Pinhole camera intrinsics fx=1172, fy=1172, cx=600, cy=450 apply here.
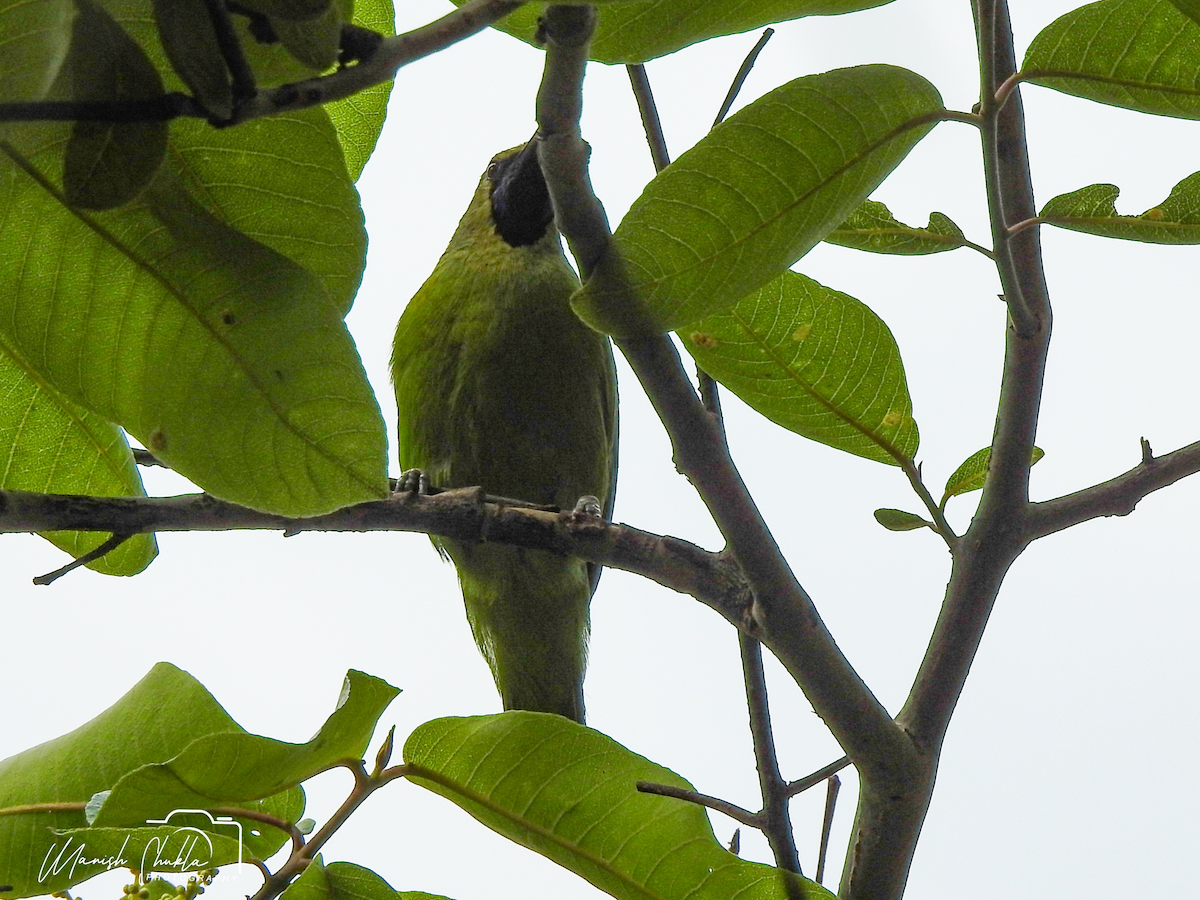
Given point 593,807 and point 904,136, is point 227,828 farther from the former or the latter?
point 904,136

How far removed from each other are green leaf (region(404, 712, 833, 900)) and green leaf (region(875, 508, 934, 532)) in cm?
31

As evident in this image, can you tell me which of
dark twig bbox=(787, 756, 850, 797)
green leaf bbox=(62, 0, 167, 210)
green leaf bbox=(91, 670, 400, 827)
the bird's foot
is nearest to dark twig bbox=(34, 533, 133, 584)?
green leaf bbox=(91, 670, 400, 827)

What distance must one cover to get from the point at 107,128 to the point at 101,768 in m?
0.59

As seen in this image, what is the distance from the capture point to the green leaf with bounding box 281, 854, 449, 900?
2.63 feet

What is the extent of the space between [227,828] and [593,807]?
0.26m

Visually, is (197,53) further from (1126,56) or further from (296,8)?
(1126,56)

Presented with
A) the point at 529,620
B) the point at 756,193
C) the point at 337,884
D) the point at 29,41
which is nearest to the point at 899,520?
the point at 756,193

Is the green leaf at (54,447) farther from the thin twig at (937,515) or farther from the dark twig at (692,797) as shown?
the thin twig at (937,515)

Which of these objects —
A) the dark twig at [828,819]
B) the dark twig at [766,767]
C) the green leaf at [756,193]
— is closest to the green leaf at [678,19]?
the green leaf at [756,193]

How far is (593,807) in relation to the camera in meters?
0.82

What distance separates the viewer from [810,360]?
957 millimetres

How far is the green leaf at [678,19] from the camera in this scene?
0.59m

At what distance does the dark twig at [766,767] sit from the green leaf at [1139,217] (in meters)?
0.40

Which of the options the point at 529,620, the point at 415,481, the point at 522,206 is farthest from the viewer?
the point at 522,206
